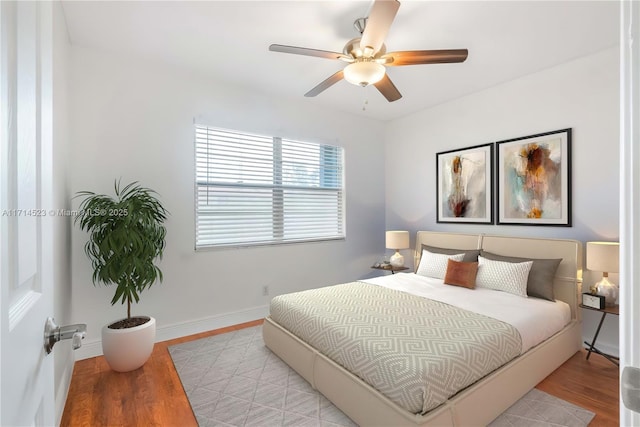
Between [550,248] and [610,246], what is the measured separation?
1.80 ft

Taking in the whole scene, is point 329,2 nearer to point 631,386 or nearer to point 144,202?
point 144,202

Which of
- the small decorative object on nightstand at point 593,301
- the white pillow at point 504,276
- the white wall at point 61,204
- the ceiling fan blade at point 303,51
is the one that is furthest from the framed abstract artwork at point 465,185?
the white wall at point 61,204

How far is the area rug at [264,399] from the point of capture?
Result: 1895 millimetres

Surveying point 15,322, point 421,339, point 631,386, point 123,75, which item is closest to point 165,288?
point 123,75

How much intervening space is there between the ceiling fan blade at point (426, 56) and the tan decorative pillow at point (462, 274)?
1.98m

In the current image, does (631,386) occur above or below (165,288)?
above

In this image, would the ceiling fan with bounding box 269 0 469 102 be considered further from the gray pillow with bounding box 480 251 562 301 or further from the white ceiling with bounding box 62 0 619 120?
the gray pillow with bounding box 480 251 562 301

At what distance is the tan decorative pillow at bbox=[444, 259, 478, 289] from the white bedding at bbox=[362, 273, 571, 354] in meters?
0.06

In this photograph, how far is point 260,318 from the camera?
3.69 metres

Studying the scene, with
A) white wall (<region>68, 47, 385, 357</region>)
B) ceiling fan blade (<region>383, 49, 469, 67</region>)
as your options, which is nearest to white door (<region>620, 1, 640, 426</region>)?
ceiling fan blade (<region>383, 49, 469, 67</region>)

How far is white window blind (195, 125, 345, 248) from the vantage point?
3.39 meters

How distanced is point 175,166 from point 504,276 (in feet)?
11.4

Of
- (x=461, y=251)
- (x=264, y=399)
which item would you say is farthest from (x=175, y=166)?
(x=461, y=251)

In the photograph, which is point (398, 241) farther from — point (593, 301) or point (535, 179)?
point (593, 301)
